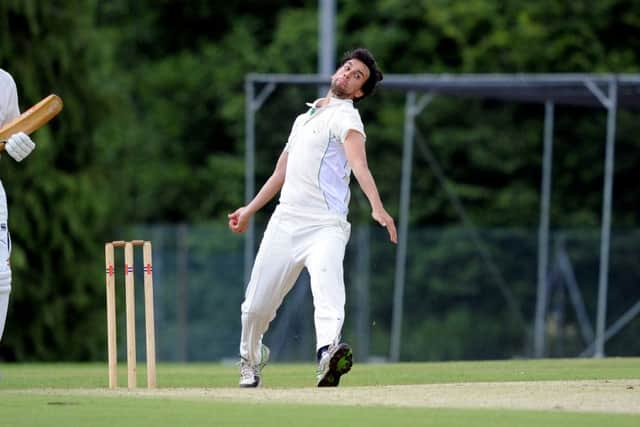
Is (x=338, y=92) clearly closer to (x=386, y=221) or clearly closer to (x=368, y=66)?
(x=368, y=66)

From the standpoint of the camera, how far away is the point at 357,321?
2789 centimetres

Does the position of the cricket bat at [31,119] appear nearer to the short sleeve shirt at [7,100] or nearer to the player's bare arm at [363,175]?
the short sleeve shirt at [7,100]

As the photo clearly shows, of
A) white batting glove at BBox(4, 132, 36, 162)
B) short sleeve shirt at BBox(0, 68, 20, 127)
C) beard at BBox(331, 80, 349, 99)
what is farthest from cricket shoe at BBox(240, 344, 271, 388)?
short sleeve shirt at BBox(0, 68, 20, 127)

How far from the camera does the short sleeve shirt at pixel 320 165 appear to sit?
11.0 metres

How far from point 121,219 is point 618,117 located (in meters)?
7.89

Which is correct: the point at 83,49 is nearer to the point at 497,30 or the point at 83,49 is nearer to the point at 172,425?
the point at 497,30

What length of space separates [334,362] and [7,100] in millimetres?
2494

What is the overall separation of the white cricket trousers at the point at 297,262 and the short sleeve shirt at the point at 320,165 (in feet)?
0.24

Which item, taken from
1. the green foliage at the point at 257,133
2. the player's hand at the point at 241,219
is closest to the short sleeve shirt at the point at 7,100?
the player's hand at the point at 241,219

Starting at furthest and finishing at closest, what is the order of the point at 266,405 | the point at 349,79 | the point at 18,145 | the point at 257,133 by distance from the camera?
1. the point at 257,133
2. the point at 349,79
3. the point at 18,145
4. the point at 266,405

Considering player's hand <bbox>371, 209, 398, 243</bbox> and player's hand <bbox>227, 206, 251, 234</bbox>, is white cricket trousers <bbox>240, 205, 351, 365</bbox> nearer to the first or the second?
player's hand <bbox>227, 206, 251, 234</bbox>

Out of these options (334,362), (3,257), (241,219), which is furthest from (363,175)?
(3,257)

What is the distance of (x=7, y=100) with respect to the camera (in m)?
11.2

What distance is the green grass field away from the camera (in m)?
8.62
